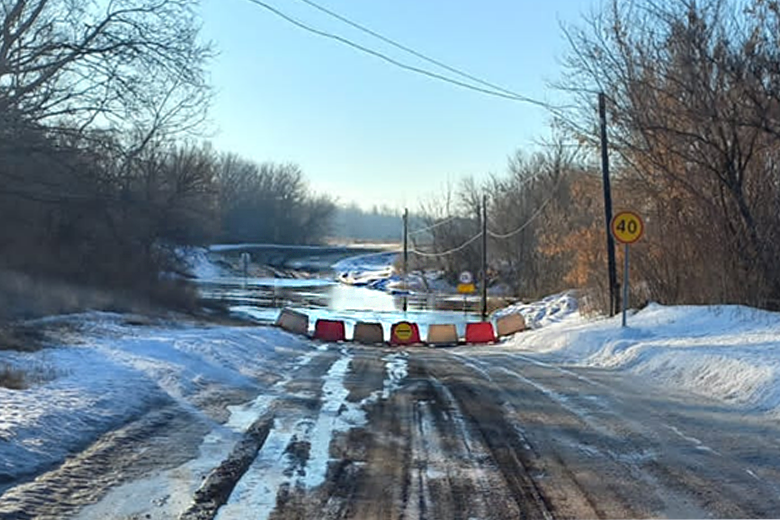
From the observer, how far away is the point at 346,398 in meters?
10.8

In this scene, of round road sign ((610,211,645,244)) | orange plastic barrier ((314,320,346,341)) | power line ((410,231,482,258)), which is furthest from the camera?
power line ((410,231,482,258))

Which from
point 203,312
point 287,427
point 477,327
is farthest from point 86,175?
point 287,427

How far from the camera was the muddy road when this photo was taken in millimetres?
5762

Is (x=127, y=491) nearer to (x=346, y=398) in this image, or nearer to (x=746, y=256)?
(x=346, y=398)

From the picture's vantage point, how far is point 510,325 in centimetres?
3091

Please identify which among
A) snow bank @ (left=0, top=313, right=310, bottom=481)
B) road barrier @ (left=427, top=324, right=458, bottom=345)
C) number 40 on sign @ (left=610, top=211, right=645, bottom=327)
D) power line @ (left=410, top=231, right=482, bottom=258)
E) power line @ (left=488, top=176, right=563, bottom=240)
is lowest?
road barrier @ (left=427, top=324, right=458, bottom=345)

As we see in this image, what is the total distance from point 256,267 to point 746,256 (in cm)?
9476

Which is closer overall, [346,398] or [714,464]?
[714,464]

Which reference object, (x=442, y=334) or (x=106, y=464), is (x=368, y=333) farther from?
(x=106, y=464)

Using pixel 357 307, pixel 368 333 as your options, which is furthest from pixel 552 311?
pixel 357 307

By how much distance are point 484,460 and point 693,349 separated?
8165 mm

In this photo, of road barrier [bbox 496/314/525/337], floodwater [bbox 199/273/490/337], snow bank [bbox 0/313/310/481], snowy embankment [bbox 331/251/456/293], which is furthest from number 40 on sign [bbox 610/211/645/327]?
snowy embankment [bbox 331/251/456/293]

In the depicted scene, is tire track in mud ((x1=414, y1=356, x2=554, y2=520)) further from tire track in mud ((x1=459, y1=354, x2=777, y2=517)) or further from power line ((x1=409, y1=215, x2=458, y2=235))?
power line ((x1=409, y1=215, x2=458, y2=235))

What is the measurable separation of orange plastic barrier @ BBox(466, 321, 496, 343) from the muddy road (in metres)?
18.2
